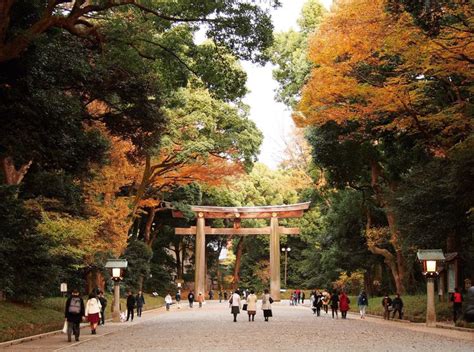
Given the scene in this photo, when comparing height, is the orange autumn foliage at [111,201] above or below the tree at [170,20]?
below

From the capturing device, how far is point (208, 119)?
1416 inches

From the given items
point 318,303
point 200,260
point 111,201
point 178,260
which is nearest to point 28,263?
point 111,201

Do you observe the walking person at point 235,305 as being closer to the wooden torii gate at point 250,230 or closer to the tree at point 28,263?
the tree at point 28,263

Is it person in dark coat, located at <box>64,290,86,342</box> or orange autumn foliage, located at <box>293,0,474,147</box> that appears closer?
person in dark coat, located at <box>64,290,86,342</box>

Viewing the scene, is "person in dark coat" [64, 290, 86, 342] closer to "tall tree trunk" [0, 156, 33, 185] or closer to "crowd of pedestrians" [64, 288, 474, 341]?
"crowd of pedestrians" [64, 288, 474, 341]

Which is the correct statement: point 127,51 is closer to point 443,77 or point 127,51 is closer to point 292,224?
point 443,77

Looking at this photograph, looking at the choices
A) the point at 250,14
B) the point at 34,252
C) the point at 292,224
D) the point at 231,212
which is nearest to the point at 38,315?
the point at 34,252

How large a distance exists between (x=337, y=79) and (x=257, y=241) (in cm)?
4670

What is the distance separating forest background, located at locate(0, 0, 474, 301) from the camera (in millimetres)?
15188

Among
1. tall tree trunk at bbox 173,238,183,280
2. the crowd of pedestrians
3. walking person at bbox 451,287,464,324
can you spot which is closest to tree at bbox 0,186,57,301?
the crowd of pedestrians

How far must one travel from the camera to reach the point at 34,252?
20.0 m

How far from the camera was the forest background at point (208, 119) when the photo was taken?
1519 centimetres

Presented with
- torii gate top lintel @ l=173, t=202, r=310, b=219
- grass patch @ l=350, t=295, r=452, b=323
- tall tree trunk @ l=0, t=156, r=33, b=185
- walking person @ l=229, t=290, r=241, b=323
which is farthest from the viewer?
torii gate top lintel @ l=173, t=202, r=310, b=219

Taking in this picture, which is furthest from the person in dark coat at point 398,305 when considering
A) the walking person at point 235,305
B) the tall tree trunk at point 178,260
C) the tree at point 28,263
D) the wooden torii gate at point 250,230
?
the tall tree trunk at point 178,260
